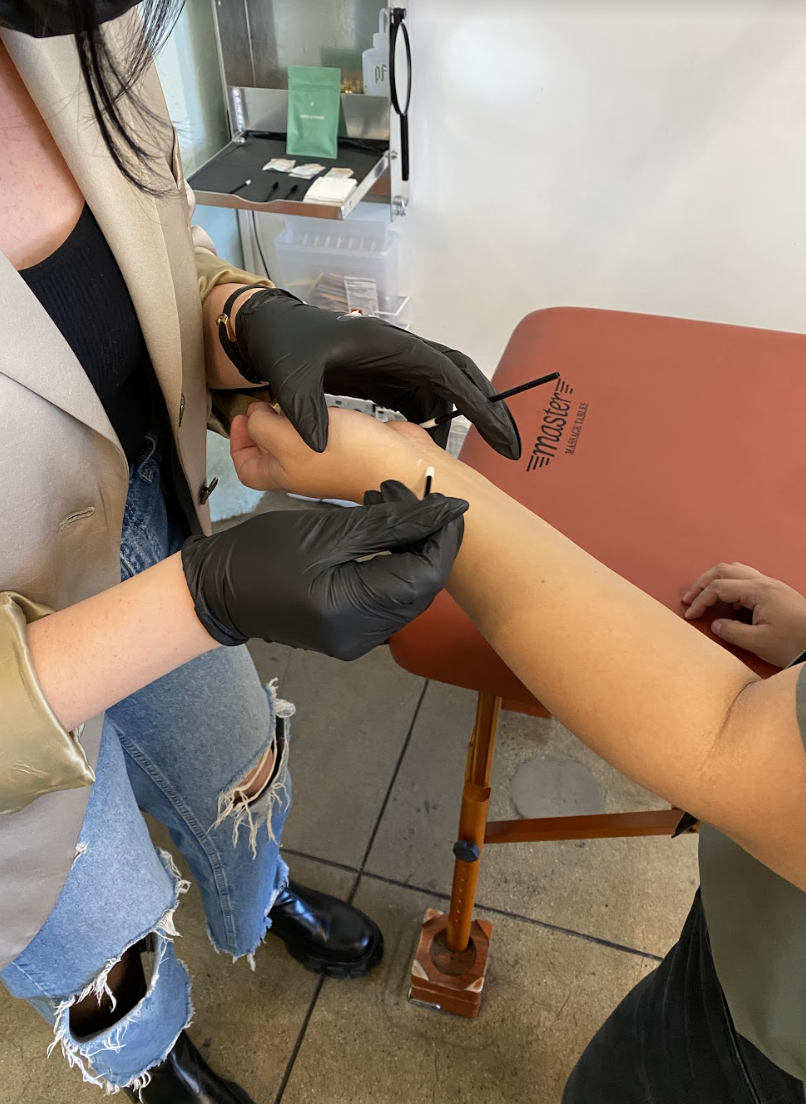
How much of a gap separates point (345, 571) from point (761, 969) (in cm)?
43

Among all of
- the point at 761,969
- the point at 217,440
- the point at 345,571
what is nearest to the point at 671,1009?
the point at 761,969

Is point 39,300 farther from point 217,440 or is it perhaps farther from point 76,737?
point 217,440

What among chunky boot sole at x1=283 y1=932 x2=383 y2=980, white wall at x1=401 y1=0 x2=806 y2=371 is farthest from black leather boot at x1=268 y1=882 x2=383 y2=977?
white wall at x1=401 y1=0 x2=806 y2=371

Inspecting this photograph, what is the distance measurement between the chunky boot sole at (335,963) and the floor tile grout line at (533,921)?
13 cm

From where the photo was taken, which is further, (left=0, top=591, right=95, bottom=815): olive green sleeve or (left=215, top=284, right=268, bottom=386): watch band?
(left=215, top=284, right=268, bottom=386): watch band

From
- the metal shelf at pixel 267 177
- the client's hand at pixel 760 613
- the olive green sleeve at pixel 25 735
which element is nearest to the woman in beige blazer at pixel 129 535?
the olive green sleeve at pixel 25 735

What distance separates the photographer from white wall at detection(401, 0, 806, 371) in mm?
1382

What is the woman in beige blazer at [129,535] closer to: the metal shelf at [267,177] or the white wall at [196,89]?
the metal shelf at [267,177]

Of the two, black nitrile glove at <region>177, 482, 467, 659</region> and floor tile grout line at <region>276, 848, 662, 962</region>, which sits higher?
black nitrile glove at <region>177, 482, 467, 659</region>

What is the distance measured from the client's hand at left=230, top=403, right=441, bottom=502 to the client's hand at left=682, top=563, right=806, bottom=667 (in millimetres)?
296

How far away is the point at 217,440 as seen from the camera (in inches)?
78.0

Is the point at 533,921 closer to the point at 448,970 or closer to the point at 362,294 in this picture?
the point at 448,970

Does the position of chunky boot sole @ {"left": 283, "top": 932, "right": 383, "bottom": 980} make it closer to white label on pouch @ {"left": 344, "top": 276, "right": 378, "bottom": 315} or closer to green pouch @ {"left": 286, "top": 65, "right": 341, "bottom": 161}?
white label on pouch @ {"left": 344, "top": 276, "right": 378, "bottom": 315}

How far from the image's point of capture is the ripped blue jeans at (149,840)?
2.46 feet
